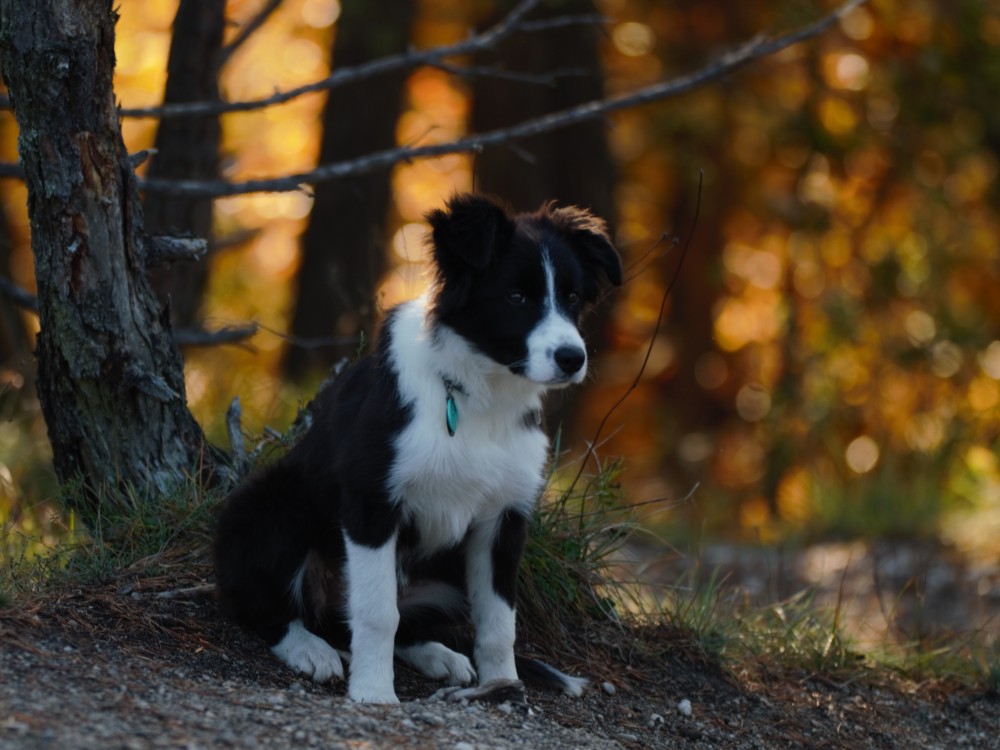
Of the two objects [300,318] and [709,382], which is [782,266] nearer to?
[709,382]

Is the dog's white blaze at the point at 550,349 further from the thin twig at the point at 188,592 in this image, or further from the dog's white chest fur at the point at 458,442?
the thin twig at the point at 188,592

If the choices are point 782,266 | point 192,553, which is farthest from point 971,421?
point 192,553

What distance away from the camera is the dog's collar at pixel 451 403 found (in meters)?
4.13

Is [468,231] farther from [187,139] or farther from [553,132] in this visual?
[553,132]

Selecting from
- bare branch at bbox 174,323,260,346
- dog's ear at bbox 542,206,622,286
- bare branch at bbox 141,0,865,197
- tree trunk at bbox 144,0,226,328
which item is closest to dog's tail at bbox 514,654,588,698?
dog's ear at bbox 542,206,622,286

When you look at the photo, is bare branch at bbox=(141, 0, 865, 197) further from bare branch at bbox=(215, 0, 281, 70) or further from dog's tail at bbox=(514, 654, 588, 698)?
dog's tail at bbox=(514, 654, 588, 698)

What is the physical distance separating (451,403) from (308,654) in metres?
0.98

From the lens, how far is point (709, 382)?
16.7 meters

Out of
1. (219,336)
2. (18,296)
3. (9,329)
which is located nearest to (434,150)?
(219,336)

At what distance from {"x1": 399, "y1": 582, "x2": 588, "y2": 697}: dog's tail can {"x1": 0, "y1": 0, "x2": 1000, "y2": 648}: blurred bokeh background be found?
3451 millimetres

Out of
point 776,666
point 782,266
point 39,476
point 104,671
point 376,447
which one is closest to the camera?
point 104,671

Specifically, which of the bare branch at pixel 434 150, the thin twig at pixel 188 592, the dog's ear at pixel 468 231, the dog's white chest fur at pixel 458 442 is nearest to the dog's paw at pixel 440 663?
the dog's white chest fur at pixel 458 442

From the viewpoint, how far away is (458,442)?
413 cm

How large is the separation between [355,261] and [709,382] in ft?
22.3
